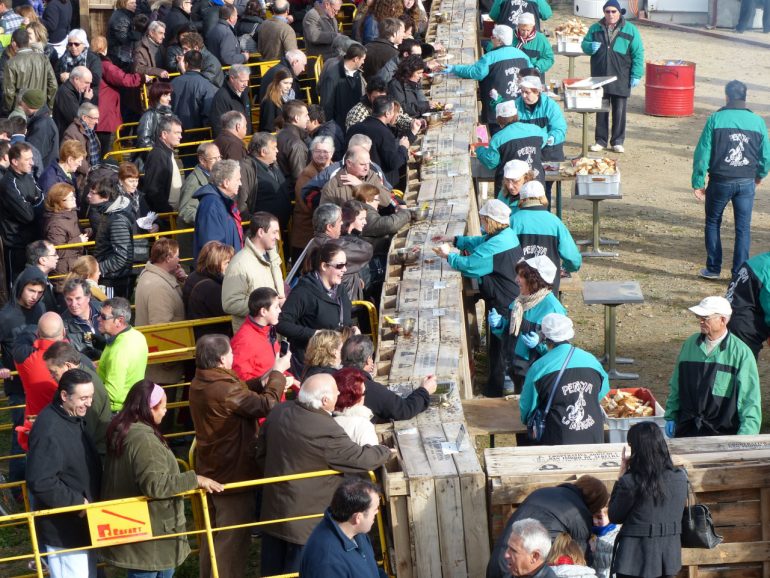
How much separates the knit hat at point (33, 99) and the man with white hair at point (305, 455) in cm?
745

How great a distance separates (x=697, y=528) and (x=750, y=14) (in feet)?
66.8

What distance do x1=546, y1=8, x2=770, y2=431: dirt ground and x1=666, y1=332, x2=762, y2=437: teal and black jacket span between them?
117 inches

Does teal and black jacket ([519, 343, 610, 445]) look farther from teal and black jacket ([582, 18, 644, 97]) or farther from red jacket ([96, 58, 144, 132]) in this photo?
teal and black jacket ([582, 18, 644, 97])

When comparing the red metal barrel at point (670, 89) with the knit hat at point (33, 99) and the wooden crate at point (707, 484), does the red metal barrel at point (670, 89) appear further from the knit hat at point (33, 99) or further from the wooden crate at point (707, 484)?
the wooden crate at point (707, 484)

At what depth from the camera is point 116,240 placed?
11391mm

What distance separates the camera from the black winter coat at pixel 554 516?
6688 mm

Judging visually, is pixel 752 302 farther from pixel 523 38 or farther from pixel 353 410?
pixel 523 38

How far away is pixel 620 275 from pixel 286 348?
23.1ft

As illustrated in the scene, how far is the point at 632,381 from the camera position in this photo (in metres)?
12.3

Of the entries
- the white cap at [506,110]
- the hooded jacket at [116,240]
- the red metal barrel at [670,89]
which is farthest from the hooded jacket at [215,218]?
the red metal barrel at [670,89]

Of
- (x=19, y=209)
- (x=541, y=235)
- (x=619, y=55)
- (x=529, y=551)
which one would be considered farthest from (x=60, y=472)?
(x=619, y=55)

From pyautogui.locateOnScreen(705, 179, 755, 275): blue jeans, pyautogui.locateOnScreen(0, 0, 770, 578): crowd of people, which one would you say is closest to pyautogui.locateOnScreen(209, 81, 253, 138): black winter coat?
pyautogui.locateOnScreen(0, 0, 770, 578): crowd of people

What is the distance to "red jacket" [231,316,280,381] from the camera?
8641mm

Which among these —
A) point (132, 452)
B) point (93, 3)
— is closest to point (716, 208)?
point (132, 452)
